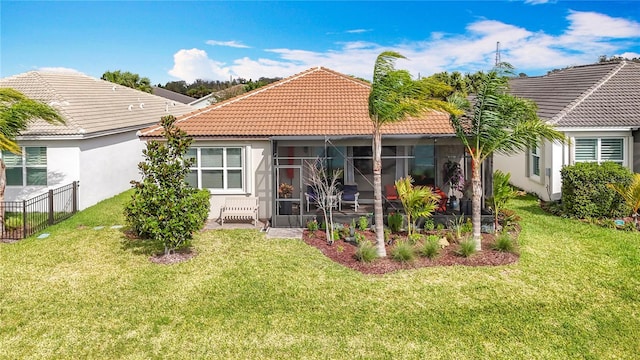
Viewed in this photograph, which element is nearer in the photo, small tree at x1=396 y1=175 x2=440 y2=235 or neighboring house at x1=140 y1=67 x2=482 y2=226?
small tree at x1=396 y1=175 x2=440 y2=235

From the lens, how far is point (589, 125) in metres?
17.8

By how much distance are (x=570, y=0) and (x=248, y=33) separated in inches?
1321

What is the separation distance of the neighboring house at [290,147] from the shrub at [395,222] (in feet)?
7.14

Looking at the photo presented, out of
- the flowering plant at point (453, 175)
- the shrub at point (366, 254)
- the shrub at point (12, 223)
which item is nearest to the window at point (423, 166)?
the flowering plant at point (453, 175)

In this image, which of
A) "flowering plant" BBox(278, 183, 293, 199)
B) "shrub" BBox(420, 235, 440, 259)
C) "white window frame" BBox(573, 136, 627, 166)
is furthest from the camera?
"white window frame" BBox(573, 136, 627, 166)

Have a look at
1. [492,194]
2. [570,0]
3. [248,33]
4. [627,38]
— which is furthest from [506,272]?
[248,33]

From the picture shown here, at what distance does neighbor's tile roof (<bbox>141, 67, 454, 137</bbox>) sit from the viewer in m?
16.9

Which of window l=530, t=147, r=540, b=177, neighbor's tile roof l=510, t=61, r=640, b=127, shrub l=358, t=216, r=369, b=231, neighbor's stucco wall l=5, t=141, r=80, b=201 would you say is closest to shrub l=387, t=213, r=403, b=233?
shrub l=358, t=216, r=369, b=231

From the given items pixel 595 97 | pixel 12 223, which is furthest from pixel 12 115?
pixel 595 97

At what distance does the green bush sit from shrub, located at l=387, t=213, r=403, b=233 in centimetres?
654

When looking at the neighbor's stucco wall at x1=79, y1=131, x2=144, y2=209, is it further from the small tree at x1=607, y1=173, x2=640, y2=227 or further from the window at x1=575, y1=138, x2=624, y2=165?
the small tree at x1=607, y1=173, x2=640, y2=227

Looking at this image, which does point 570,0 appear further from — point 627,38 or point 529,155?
point 627,38

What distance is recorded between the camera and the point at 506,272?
11523mm

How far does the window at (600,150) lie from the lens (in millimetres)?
18172
